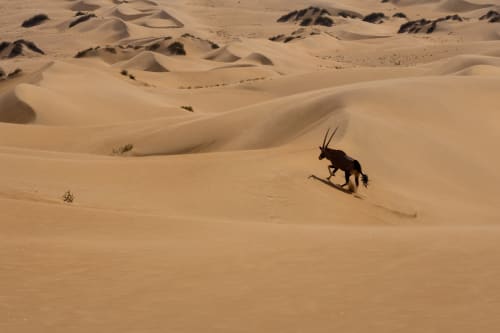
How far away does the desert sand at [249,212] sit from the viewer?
4477 mm

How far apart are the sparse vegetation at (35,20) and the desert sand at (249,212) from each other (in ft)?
138

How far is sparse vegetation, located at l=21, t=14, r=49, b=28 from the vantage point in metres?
72.1

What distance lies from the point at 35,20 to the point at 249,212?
228ft

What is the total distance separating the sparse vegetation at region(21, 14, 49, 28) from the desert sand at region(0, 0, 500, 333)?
1661 inches

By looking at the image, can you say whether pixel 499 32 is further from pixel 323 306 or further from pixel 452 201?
pixel 323 306

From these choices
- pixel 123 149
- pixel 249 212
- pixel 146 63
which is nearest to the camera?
pixel 249 212

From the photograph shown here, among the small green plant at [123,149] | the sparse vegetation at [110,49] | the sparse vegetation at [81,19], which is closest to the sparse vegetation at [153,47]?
the sparse vegetation at [110,49]

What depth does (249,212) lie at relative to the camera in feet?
32.9

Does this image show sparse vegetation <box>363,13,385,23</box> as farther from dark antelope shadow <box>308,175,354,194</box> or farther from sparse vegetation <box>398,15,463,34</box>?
dark antelope shadow <box>308,175,354,194</box>

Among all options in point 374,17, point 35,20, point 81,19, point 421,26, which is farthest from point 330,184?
point 374,17

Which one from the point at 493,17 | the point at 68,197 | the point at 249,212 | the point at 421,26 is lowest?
the point at 421,26

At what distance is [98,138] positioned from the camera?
21.4 m

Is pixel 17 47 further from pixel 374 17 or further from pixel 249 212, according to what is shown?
pixel 249 212

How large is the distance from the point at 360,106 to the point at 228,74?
24706mm
